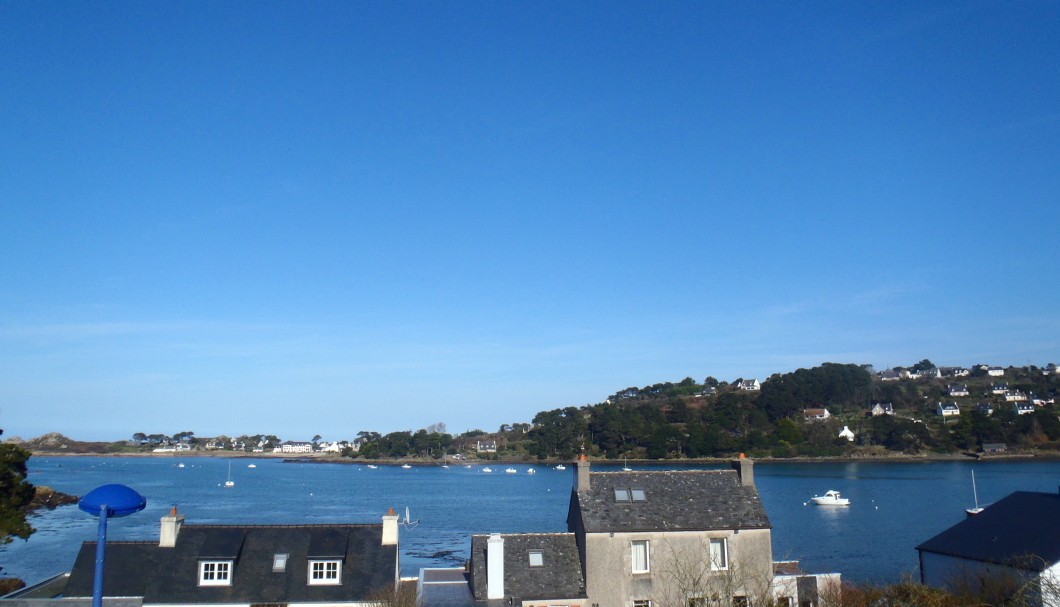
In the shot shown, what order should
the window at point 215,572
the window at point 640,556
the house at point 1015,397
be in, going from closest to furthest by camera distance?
1. the window at point 215,572
2. the window at point 640,556
3. the house at point 1015,397

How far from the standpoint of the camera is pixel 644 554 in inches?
909

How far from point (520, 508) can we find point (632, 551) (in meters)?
58.8

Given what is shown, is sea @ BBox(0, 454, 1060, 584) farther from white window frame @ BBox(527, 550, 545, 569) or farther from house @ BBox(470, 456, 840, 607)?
white window frame @ BBox(527, 550, 545, 569)

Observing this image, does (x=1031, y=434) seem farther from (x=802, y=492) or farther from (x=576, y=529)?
(x=576, y=529)

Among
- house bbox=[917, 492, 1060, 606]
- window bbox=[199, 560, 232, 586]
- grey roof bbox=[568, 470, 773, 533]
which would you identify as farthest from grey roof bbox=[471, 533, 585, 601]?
house bbox=[917, 492, 1060, 606]

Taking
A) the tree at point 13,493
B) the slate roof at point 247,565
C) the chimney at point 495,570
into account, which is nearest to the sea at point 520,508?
the tree at point 13,493

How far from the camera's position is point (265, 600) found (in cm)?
2138

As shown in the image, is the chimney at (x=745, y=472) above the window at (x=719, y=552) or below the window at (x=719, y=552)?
above

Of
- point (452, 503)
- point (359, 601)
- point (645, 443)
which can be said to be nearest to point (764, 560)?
point (359, 601)

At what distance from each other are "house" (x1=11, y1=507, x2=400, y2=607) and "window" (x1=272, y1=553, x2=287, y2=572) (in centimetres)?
3

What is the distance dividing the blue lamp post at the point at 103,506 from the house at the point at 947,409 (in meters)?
192

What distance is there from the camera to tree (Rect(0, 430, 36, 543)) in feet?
105

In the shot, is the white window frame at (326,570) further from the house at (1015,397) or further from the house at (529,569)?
the house at (1015,397)

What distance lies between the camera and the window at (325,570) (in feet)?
72.5
